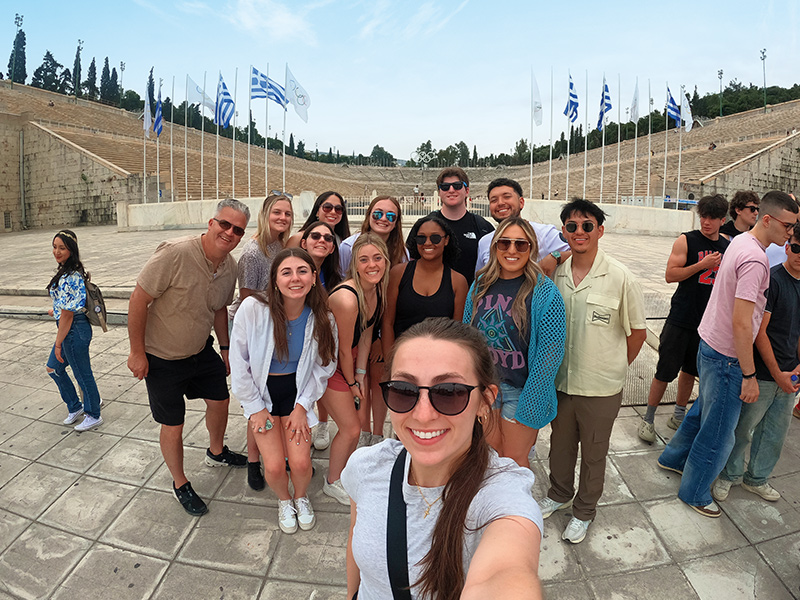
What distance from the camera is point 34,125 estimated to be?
2464 cm

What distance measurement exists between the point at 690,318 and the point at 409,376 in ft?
9.95

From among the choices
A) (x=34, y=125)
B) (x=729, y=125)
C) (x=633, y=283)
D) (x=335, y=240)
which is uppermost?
(x=729, y=125)

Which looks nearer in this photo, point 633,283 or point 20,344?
point 633,283

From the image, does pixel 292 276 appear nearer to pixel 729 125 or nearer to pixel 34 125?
pixel 34 125

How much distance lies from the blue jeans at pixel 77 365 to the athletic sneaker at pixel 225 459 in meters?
1.30

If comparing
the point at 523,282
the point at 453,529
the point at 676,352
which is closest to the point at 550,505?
the point at 523,282

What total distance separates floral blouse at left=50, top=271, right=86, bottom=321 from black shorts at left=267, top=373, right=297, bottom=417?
2.21 m

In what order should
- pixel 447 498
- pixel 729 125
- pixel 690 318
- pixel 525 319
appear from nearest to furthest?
pixel 447 498 → pixel 525 319 → pixel 690 318 → pixel 729 125

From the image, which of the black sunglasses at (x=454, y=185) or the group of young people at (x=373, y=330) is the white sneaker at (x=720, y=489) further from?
the black sunglasses at (x=454, y=185)

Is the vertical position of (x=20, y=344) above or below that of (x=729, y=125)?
below

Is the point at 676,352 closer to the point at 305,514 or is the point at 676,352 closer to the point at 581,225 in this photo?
the point at 581,225

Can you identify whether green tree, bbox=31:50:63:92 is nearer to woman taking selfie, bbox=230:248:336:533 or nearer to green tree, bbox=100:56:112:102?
green tree, bbox=100:56:112:102

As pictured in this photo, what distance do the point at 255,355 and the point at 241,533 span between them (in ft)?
3.42

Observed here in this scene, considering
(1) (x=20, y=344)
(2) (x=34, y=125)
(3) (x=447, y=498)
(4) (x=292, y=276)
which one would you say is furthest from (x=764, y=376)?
(2) (x=34, y=125)
